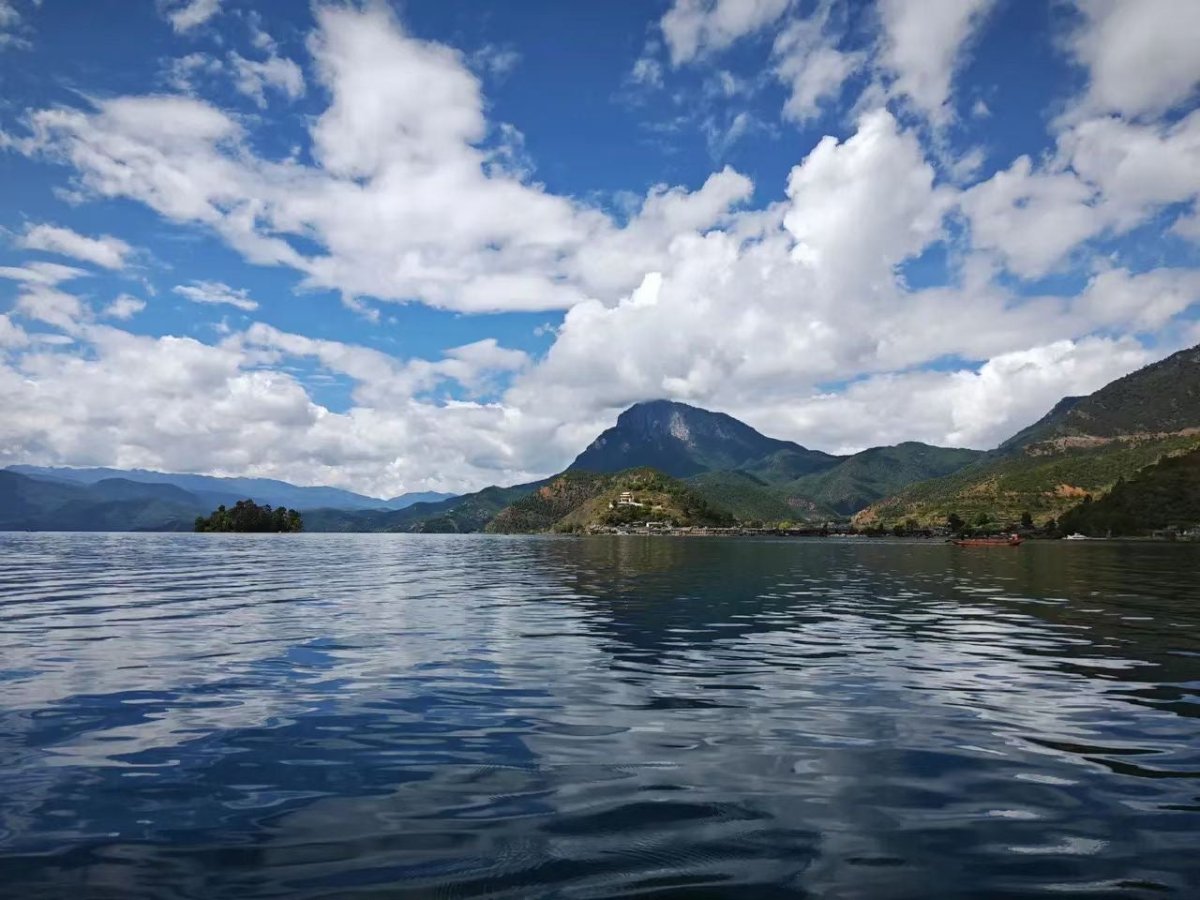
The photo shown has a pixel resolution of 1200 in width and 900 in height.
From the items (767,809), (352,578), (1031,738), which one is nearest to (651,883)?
(767,809)

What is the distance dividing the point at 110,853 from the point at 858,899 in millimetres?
11234

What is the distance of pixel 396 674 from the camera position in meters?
Result: 25.8

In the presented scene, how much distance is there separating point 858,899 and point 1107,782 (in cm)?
848

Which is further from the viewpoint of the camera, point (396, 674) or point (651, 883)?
point (396, 674)

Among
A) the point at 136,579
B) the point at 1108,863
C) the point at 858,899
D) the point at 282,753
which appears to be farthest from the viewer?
the point at 136,579

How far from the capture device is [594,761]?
15.9 m

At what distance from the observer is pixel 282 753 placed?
54.0 ft

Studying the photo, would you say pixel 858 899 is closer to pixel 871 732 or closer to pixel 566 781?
pixel 566 781

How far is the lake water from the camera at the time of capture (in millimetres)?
10641

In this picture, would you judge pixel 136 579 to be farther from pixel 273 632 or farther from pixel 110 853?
pixel 110 853

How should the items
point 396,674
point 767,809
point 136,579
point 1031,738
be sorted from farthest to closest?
1. point 136,579
2. point 396,674
3. point 1031,738
4. point 767,809

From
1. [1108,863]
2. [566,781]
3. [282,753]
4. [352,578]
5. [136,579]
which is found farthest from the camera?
[352,578]

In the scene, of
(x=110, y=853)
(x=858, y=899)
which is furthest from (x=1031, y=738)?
(x=110, y=853)

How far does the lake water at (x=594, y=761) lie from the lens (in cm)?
1064
